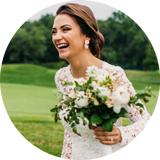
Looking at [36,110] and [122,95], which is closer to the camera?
[122,95]

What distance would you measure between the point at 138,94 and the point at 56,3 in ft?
2.12

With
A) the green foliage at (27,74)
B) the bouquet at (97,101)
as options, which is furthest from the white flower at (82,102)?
the green foliage at (27,74)

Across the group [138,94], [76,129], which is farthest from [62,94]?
[138,94]

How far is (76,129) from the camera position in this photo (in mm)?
3037

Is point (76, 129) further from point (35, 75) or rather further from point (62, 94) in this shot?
point (35, 75)

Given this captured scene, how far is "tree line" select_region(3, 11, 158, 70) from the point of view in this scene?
10.5ft

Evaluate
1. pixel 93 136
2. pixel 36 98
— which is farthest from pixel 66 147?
pixel 36 98

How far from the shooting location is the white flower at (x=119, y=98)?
2.86m

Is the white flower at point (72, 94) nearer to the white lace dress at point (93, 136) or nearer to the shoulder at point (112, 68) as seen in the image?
the white lace dress at point (93, 136)

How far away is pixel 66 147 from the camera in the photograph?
3.18 metres

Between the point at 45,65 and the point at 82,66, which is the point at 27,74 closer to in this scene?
the point at 45,65

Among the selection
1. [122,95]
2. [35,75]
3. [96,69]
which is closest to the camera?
[122,95]

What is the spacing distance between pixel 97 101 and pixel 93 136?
28 cm

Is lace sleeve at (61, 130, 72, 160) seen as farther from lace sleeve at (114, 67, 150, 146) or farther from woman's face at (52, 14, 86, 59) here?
woman's face at (52, 14, 86, 59)
